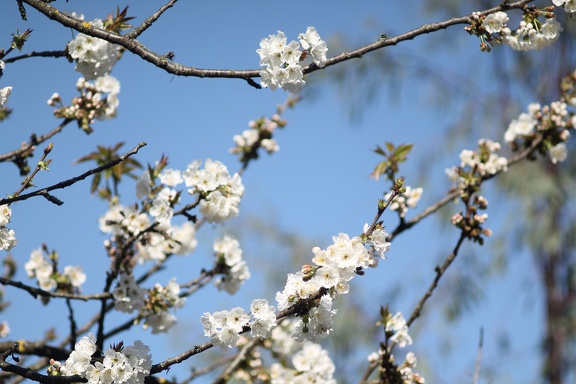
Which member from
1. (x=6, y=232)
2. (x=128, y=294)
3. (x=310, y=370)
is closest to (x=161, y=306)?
(x=128, y=294)

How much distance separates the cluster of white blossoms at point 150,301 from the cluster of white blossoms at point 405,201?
3.17 feet

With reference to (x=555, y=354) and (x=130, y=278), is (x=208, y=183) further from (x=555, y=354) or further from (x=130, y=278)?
(x=555, y=354)

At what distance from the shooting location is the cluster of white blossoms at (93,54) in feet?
7.51

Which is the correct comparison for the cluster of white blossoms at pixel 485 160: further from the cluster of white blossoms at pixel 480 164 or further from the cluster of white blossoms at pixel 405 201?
the cluster of white blossoms at pixel 405 201

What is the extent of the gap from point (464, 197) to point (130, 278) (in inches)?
54.9

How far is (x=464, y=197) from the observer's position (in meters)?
2.68

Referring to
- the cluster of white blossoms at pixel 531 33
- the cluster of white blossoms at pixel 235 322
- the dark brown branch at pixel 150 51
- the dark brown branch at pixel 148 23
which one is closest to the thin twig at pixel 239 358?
the cluster of white blossoms at pixel 235 322

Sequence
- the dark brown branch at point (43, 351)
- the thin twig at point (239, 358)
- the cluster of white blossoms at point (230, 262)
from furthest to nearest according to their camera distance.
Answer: the cluster of white blossoms at point (230, 262) → the thin twig at point (239, 358) → the dark brown branch at point (43, 351)

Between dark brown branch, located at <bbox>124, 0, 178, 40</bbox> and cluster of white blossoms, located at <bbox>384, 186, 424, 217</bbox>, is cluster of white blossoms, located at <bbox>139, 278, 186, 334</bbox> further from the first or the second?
dark brown branch, located at <bbox>124, 0, 178, 40</bbox>

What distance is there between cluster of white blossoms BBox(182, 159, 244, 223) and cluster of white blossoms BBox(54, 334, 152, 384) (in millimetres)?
888

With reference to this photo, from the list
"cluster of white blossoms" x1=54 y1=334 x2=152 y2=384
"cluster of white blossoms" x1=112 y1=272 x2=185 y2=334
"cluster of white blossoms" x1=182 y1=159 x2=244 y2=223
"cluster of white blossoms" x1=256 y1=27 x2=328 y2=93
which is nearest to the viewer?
"cluster of white blossoms" x1=54 y1=334 x2=152 y2=384

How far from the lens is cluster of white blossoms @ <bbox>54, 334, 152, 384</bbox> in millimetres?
1637

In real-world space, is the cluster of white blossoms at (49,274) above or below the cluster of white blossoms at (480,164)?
below

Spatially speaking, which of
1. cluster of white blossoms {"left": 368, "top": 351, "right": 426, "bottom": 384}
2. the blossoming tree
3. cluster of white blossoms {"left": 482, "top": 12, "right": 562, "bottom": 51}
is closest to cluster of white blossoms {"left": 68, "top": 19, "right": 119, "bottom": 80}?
the blossoming tree
